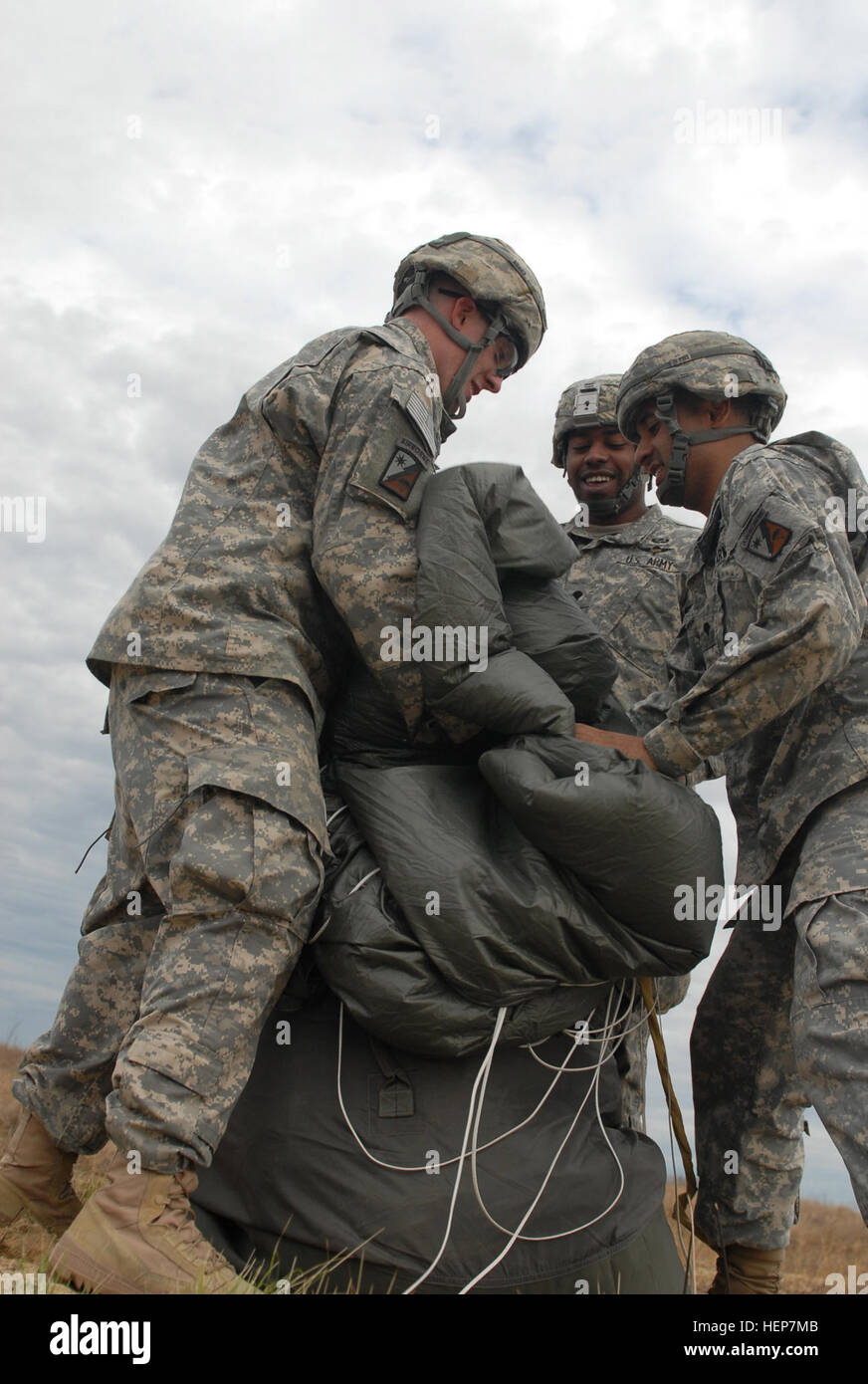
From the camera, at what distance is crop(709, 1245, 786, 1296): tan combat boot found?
373 cm

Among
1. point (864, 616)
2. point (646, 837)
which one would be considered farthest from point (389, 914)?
point (864, 616)

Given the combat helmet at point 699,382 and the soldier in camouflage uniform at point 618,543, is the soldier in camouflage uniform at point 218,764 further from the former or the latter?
the soldier in camouflage uniform at point 618,543

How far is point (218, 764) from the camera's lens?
288 cm

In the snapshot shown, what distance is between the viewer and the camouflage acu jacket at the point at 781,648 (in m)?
3.11

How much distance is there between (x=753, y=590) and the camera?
345 cm

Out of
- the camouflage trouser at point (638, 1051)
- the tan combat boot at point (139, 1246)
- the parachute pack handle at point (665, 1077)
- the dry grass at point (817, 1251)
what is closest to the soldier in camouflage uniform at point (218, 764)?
the tan combat boot at point (139, 1246)

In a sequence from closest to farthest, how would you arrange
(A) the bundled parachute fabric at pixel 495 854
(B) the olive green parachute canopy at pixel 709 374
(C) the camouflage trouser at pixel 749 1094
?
(A) the bundled parachute fabric at pixel 495 854, (C) the camouflage trouser at pixel 749 1094, (B) the olive green parachute canopy at pixel 709 374

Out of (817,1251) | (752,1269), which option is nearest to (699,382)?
(752,1269)

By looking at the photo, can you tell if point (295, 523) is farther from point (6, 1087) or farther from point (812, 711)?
point (6, 1087)

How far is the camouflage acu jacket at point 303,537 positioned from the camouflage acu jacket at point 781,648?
90cm

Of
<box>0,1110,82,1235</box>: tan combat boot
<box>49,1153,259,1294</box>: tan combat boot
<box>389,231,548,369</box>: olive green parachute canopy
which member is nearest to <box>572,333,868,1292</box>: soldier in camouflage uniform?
<box>389,231,548,369</box>: olive green parachute canopy

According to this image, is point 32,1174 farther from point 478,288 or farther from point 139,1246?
point 478,288

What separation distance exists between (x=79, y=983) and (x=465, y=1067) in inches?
46.1

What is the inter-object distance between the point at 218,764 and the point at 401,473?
983 mm
